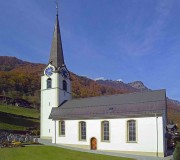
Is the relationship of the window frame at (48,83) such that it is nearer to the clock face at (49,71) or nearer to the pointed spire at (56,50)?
the clock face at (49,71)

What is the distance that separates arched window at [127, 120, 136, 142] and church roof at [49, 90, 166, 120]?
1.07m

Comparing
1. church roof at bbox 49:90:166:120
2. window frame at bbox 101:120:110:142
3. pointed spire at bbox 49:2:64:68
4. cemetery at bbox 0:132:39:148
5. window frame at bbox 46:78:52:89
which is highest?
pointed spire at bbox 49:2:64:68

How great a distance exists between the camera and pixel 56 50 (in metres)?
51.7

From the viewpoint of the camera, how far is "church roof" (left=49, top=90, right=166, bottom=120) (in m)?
37.0

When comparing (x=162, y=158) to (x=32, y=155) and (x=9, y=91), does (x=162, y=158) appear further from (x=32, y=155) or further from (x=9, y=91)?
(x=9, y=91)

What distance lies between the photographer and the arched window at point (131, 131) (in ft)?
122

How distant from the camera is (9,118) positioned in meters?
66.1

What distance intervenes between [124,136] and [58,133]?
12099mm

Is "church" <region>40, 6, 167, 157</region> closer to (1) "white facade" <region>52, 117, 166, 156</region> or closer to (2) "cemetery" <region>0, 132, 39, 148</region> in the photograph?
(1) "white facade" <region>52, 117, 166, 156</region>

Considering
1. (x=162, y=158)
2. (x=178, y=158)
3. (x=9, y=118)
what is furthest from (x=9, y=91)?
(x=178, y=158)

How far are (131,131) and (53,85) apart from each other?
17954mm

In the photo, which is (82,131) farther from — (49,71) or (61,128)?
(49,71)

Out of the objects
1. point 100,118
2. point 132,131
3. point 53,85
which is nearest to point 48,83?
point 53,85

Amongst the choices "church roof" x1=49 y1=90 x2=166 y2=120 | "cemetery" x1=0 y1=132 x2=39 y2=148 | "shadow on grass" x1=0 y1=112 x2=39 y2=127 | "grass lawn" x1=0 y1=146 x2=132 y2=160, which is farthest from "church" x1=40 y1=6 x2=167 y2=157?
"shadow on grass" x1=0 y1=112 x2=39 y2=127
